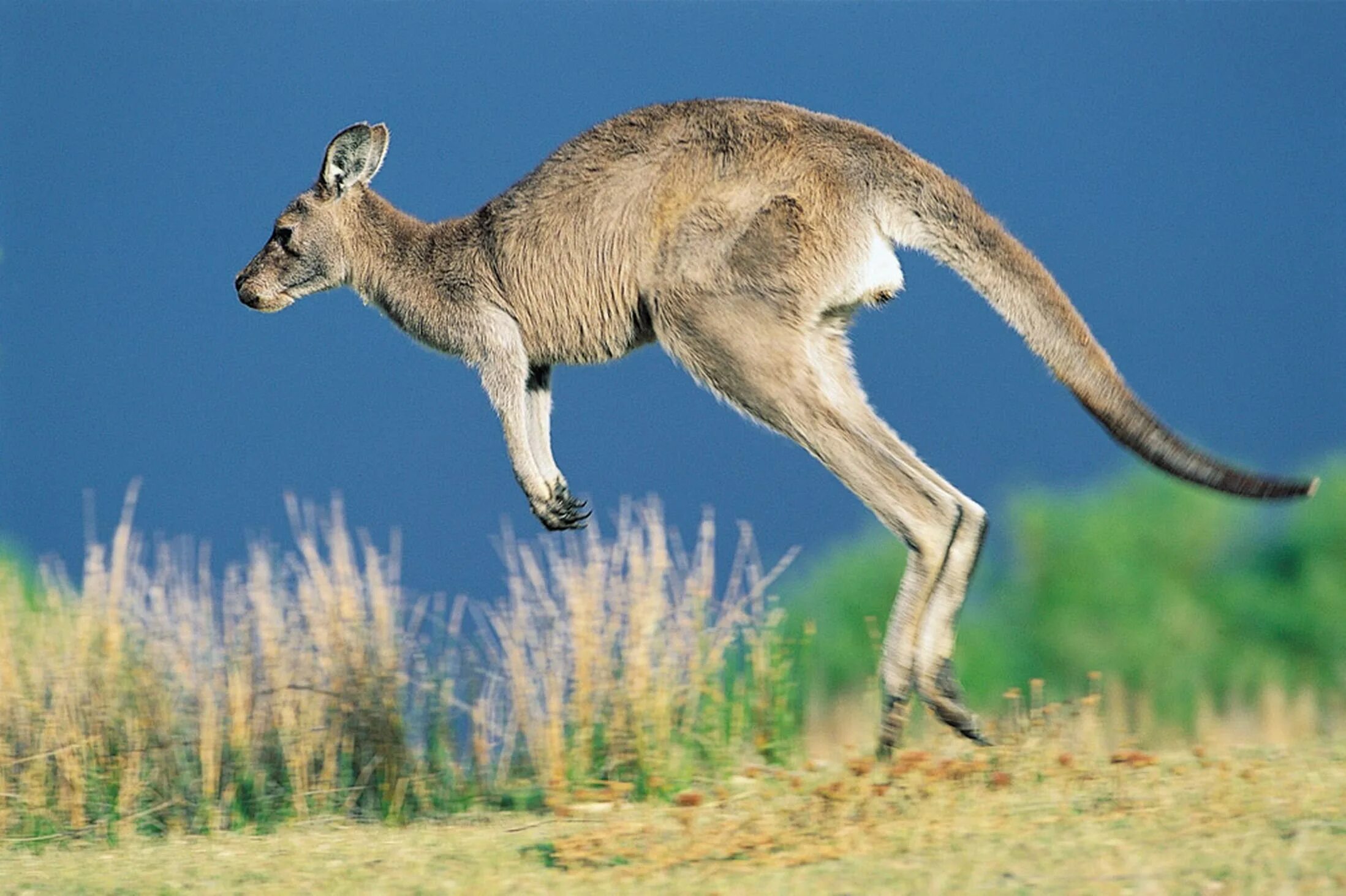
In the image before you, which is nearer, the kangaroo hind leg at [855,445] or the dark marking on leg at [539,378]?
the kangaroo hind leg at [855,445]

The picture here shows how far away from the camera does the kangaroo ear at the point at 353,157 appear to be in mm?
7207

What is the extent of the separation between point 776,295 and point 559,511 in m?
1.27

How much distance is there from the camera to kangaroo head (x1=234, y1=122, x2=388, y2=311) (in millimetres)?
7289

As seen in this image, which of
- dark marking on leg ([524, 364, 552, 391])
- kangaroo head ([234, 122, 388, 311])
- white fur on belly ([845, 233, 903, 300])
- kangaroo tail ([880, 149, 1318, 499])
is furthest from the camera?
kangaroo head ([234, 122, 388, 311])

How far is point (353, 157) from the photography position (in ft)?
24.0

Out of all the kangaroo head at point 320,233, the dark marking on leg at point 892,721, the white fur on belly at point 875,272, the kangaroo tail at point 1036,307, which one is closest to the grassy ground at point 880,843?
the dark marking on leg at point 892,721

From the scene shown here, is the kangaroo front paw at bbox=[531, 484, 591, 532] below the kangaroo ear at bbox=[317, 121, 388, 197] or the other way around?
below

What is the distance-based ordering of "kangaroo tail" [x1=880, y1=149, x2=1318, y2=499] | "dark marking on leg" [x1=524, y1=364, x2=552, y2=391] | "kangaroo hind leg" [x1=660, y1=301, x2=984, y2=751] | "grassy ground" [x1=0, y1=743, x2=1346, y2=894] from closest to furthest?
"grassy ground" [x1=0, y1=743, x2=1346, y2=894] < "kangaroo tail" [x1=880, y1=149, x2=1318, y2=499] < "kangaroo hind leg" [x1=660, y1=301, x2=984, y2=751] < "dark marking on leg" [x1=524, y1=364, x2=552, y2=391]

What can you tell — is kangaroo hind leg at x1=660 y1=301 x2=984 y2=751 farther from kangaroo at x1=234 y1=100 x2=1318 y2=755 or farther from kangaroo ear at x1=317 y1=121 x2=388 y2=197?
kangaroo ear at x1=317 y1=121 x2=388 y2=197

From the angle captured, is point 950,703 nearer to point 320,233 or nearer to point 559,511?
point 559,511

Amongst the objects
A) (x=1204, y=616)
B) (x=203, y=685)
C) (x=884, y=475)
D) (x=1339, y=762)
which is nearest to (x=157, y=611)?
(x=203, y=685)

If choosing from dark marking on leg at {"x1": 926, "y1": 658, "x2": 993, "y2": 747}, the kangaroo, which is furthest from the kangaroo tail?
dark marking on leg at {"x1": 926, "y1": 658, "x2": 993, "y2": 747}

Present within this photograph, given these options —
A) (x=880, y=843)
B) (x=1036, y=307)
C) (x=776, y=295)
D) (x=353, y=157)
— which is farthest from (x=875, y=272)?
(x=353, y=157)

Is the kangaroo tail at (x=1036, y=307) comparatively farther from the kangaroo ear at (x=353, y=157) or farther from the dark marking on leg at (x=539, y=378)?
the kangaroo ear at (x=353, y=157)
